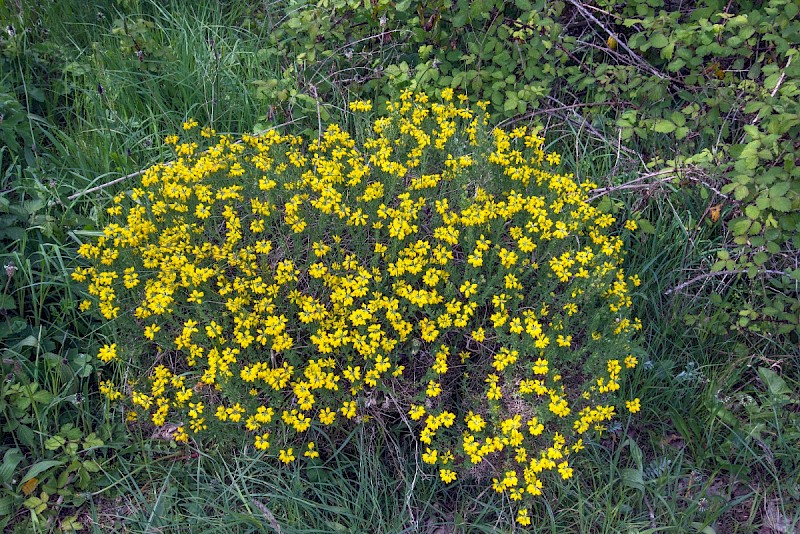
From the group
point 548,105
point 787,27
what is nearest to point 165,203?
point 548,105

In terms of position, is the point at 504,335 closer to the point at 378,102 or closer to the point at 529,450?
the point at 529,450

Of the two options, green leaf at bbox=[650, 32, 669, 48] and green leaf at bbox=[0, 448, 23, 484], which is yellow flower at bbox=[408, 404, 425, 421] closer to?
green leaf at bbox=[0, 448, 23, 484]

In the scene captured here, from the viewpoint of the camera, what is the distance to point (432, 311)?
2.60m

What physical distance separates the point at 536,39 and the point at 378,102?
2.90ft

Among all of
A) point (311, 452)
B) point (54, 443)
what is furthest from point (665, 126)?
point (54, 443)

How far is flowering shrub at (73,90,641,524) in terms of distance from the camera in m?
2.50

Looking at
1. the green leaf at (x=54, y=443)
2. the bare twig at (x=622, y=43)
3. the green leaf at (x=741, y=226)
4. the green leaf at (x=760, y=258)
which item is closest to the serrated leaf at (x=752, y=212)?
the green leaf at (x=741, y=226)

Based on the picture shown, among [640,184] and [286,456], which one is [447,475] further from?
[640,184]

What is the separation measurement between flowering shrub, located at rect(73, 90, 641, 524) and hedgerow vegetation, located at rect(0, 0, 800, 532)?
0.05 feet

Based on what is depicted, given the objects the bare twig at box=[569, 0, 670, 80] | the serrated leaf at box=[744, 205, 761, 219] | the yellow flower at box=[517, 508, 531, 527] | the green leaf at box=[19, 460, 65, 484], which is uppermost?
the bare twig at box=[569, 0, 670, 80]

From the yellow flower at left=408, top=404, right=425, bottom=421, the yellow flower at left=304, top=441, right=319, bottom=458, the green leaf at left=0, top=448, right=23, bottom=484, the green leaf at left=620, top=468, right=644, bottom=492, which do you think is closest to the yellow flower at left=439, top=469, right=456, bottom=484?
the yellow flower at left=408, top=404, right=425, bottom=421

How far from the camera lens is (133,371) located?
9.69 ft

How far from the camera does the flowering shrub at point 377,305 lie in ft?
8.19

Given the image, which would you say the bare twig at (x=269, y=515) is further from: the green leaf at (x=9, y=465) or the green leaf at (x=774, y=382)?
the green leaf at (x=774, y=382)
